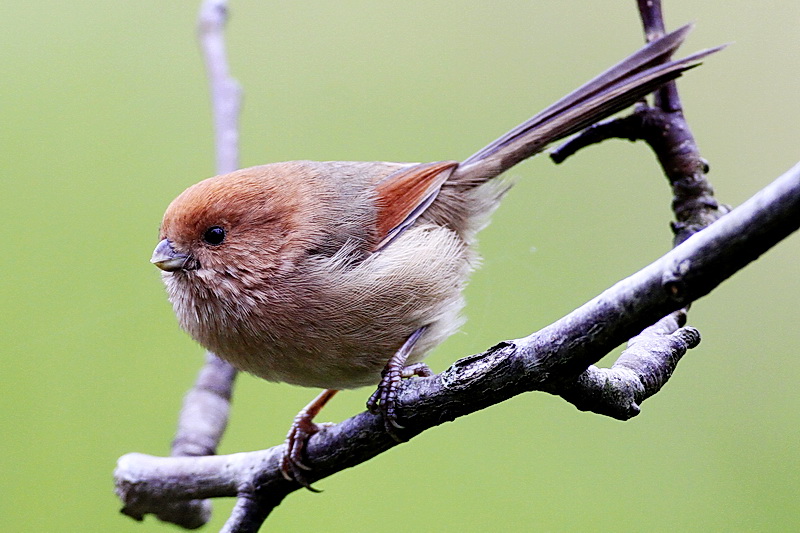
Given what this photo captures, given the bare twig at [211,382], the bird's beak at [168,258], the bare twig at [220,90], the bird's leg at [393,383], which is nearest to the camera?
the bird's leg at [393,383]

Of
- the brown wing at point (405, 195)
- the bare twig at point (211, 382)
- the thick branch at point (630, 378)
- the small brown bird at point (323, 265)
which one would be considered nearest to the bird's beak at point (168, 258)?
the small brown bird at point (323, 265)

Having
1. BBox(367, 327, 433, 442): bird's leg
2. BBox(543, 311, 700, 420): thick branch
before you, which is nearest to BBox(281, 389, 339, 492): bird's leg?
BBox(367, 327, 433, 442): bird's leg

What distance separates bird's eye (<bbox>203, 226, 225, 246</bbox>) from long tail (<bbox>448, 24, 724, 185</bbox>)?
3.20 ft

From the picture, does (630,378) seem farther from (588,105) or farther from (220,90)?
(220,90)

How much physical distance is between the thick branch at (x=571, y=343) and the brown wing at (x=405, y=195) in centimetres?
76

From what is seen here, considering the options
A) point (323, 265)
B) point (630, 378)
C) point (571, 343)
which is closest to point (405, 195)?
point (323, 265)

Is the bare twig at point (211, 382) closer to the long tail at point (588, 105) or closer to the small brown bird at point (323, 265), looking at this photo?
the small brown bird at point (323, 265)

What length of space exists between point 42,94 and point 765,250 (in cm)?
370

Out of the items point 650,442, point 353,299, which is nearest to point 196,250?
point 353,299

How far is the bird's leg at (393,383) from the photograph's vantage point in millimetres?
1917

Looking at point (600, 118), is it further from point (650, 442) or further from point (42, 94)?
point (42, 94)

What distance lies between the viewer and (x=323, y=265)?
2.39 metres

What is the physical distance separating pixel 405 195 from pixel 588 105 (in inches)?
29.2

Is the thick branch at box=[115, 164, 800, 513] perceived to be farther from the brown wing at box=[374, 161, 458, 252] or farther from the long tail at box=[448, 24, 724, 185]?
the long tail at box=[448, 24, 724, 185]
